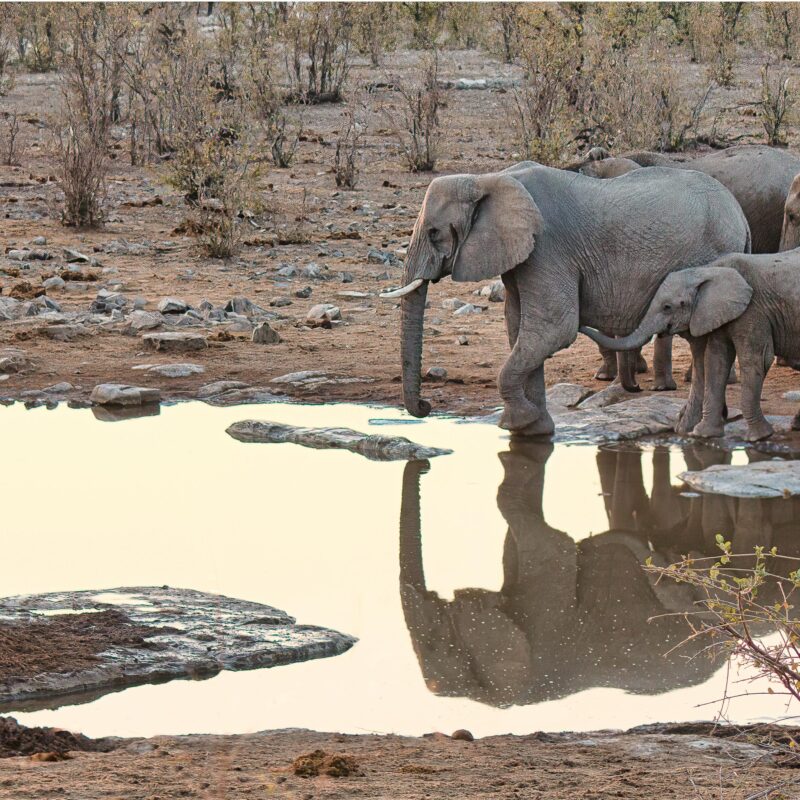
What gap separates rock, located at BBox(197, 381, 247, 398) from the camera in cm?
1035

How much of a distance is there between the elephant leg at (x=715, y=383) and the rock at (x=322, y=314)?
14.5 ft

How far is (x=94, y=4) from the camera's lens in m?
24.1

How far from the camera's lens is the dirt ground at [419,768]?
370 cm

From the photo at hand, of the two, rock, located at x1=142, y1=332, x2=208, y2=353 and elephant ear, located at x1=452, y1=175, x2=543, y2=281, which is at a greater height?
elephant ear, located at x1=452, y1=175, x2=543, y2=281

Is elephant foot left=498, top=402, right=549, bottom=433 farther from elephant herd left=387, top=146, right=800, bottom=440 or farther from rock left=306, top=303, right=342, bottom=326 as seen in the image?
rock left=306, top=303, right=342, bottom=326

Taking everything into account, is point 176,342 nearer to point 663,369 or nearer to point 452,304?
point 452,304

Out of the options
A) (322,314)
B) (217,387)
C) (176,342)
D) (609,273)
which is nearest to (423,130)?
(322,314)

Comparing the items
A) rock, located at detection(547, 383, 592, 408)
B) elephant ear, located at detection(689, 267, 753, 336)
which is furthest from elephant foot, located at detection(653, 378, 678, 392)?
elephant ear, located at detection(689, 267, 753, 336)

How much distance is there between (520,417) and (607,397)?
1247 mm

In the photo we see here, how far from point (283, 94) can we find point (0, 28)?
265 inches

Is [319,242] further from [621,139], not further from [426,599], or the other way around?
[426,599]

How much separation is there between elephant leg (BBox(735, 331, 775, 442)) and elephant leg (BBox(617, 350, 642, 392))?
1.30 meters

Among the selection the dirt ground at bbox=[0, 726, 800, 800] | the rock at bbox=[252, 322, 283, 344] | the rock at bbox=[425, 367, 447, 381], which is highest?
the dirt ground at bbox=[0, 726, 800, 800]

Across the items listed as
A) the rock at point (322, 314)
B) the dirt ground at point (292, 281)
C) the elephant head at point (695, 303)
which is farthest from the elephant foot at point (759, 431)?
the rock at point (322, 314)
